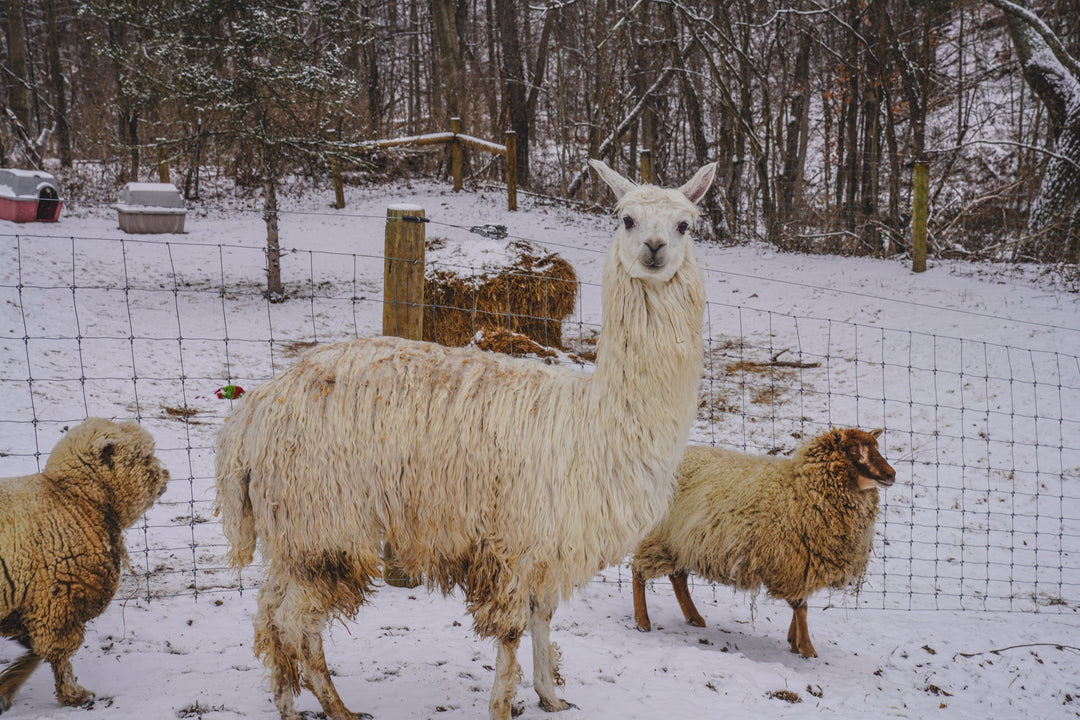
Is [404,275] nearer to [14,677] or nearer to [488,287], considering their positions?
[14,677]

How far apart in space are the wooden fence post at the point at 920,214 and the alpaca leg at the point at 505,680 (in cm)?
1105

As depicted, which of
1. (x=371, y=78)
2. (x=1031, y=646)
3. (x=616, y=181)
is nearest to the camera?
(x=616, y=181)

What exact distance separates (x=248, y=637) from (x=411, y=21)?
28.5m

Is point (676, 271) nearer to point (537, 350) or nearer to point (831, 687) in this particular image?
point (831, 687)

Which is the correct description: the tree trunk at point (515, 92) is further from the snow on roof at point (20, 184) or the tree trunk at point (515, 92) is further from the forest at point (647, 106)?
the snow on roof at point (20, 184)

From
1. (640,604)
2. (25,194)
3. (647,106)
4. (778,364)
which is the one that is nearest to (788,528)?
(640,604)

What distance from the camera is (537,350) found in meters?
6.79

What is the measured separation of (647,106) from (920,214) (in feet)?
28.9

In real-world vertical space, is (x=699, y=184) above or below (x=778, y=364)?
above

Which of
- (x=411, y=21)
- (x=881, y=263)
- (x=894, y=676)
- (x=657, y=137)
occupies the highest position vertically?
(x=411, y=21)

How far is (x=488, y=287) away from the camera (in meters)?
9.08

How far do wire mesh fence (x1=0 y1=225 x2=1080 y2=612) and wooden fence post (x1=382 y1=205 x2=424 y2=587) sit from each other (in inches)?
56.2

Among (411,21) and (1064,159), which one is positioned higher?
(411,21)

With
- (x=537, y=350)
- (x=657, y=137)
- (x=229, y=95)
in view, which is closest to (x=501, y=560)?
(x=537, y=350)
